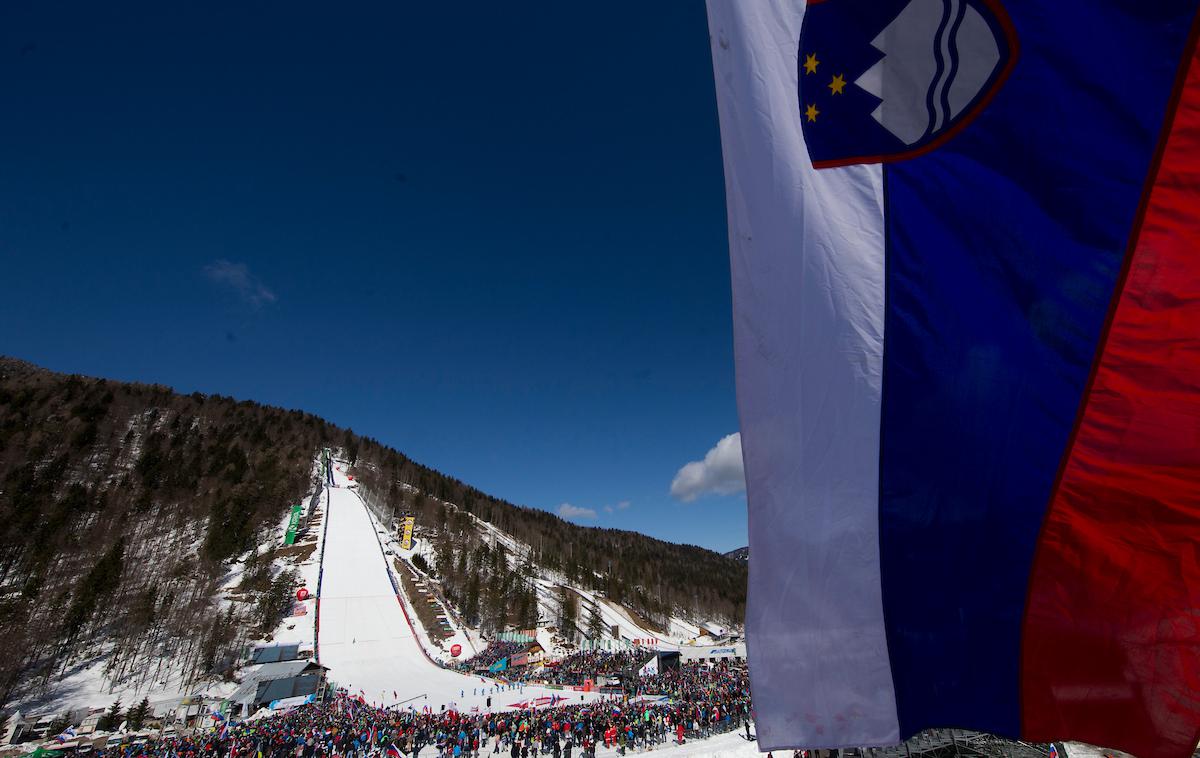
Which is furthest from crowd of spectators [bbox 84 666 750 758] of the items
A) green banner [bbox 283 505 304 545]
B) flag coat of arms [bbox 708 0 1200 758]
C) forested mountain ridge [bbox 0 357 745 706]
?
green banner [bbox 283 505 304 545]

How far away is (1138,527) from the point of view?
245 cm

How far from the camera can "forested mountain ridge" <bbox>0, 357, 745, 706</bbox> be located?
45.9 m

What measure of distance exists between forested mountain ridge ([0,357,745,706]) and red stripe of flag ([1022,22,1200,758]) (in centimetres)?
→ 4939

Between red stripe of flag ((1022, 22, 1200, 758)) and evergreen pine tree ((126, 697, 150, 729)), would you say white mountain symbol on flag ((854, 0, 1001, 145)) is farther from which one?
evergreen pine tree ((126, 697, 150, 729))

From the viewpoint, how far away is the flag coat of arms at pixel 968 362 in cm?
236

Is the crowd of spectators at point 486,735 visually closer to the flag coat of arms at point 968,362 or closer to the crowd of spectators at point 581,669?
the crowd of spectators at point 581,669

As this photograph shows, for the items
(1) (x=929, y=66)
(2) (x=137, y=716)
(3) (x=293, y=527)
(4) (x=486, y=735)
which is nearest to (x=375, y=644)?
(2) (x=137, y=716)

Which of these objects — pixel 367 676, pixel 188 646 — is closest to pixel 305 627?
pixel 188 646

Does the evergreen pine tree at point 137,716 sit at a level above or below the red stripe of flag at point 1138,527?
below

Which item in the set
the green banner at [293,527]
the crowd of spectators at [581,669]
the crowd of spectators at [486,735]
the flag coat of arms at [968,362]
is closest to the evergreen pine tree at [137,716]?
the crowd of spectators at [486,735]

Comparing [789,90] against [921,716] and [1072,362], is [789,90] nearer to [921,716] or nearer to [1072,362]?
[1072,362]

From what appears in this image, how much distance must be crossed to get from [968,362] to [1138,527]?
3.44 ft

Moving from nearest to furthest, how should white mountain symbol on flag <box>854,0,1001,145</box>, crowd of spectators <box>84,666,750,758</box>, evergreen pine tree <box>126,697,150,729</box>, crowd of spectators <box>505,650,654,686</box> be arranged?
white mountain symbol on flag <box>854,0,1001,145</box> → crowd of spectators <box>84,666,750,758</box> → evergreen pine tree <box>126,697,150,729</box> → crowd of spectators <box>505,650,654,686</box>

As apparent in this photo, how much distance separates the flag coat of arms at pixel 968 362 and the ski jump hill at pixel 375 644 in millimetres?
33713
